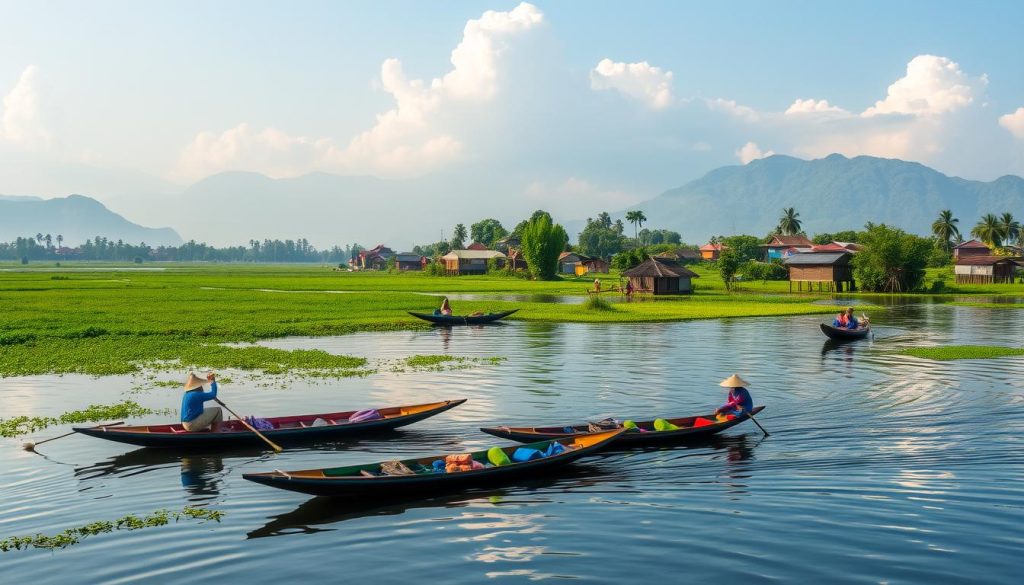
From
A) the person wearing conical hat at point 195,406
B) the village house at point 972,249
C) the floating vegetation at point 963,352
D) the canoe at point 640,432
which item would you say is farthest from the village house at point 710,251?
the person wearing conical hat at point 195,406

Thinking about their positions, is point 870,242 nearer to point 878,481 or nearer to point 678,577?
point 878,481

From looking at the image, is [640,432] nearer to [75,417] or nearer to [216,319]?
[75,417]

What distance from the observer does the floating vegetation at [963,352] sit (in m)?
33.4

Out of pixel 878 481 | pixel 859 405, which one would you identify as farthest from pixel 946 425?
pixel 878 481

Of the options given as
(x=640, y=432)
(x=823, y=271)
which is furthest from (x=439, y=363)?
(x=823, y=271)

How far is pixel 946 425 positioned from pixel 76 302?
5780cm

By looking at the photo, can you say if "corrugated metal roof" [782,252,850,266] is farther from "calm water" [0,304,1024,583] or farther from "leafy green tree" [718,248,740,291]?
"calm water" [0,304,1024,583]

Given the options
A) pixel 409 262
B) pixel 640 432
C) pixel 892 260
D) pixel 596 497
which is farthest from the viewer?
pixel 409 262

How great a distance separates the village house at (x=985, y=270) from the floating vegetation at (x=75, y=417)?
102m

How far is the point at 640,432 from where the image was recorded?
61.4ft

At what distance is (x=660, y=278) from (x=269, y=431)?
67996 mm

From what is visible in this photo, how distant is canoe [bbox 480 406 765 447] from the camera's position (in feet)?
59.7

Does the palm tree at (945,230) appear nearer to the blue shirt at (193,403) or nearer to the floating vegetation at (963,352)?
the floating vegetation at (963,352)

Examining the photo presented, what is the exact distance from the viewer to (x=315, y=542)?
1345cm
